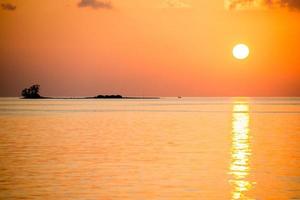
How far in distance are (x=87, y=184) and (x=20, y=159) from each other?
12.4 metres

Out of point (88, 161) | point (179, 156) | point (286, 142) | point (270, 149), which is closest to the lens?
point (88, 161)

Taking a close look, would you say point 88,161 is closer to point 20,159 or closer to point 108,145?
point 20,159

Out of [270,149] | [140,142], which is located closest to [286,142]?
[270,149]

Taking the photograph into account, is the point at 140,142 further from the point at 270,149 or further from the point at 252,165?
the point at 252,165

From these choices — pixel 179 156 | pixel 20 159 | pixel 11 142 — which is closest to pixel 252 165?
pixel 179 156

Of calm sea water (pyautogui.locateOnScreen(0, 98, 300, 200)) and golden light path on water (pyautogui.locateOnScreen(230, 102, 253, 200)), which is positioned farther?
golden light path on water (pyautogui.locateOnScreen(230, 102, 253, 200))

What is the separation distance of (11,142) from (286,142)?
2731cm

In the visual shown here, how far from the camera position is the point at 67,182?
29.7 m

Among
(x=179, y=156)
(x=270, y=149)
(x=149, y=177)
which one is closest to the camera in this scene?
(x=149, y=177)

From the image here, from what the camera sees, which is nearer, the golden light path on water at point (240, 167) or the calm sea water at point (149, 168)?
the calm sea water at point (149, 168)

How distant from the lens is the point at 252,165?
36750 mm

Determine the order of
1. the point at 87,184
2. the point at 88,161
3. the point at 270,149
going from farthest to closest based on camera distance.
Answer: the point at 270,149 < the point at 88,161 < the point at 87,184

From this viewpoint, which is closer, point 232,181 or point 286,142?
point 232,181

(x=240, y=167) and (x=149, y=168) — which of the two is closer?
(x=149, y=168)
